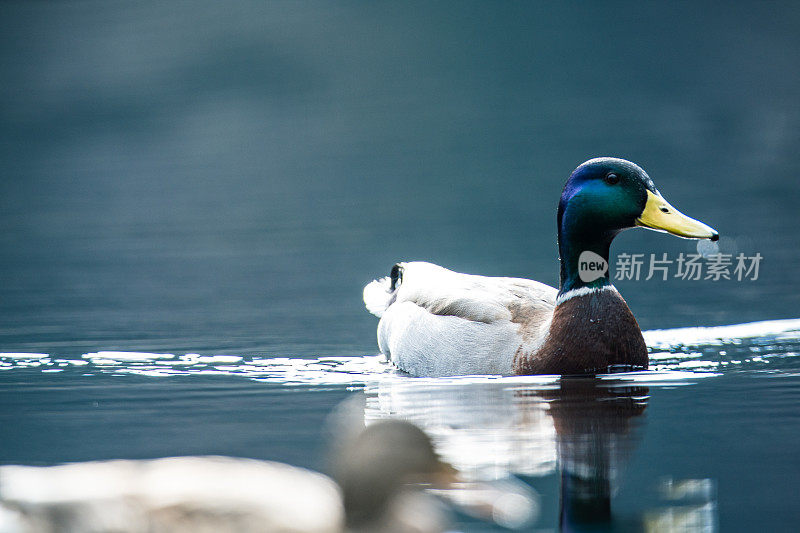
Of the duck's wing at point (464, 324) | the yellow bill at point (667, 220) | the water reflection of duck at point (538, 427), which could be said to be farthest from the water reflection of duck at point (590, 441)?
the yellow bill at point (667, 220)

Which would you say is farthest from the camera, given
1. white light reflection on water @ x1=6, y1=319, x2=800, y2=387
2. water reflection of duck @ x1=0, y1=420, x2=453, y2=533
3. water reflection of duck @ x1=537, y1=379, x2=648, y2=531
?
white light reflection on water @ x1=6, y1=319, x2=800, y2=387

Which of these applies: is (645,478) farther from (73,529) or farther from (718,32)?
(718,32)

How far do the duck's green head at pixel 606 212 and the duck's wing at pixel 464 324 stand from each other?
0.38 meters

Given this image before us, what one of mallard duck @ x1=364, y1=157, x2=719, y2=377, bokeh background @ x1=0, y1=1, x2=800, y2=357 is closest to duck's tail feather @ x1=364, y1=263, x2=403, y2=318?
bokeh background @ x1=0, y1=1, x2=800, y2=357

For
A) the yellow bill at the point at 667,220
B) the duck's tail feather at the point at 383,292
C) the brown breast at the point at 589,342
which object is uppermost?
the yellow bill at the point at 667,220

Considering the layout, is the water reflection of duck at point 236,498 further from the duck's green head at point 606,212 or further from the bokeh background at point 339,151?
the bokeh background at point 339,151

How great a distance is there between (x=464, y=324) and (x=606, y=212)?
1145 millimetres

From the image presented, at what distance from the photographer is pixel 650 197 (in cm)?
815

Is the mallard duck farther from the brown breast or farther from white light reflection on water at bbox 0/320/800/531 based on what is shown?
white light reflection on water at bbox 0/320/800/531

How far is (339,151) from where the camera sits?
26781 millimetres

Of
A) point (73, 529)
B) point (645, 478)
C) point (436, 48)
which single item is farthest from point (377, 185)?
point (73, 529)

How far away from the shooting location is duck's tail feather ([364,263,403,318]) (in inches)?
401

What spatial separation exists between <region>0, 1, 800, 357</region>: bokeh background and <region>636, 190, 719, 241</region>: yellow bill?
2.06 meters

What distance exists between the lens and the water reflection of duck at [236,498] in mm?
4117
